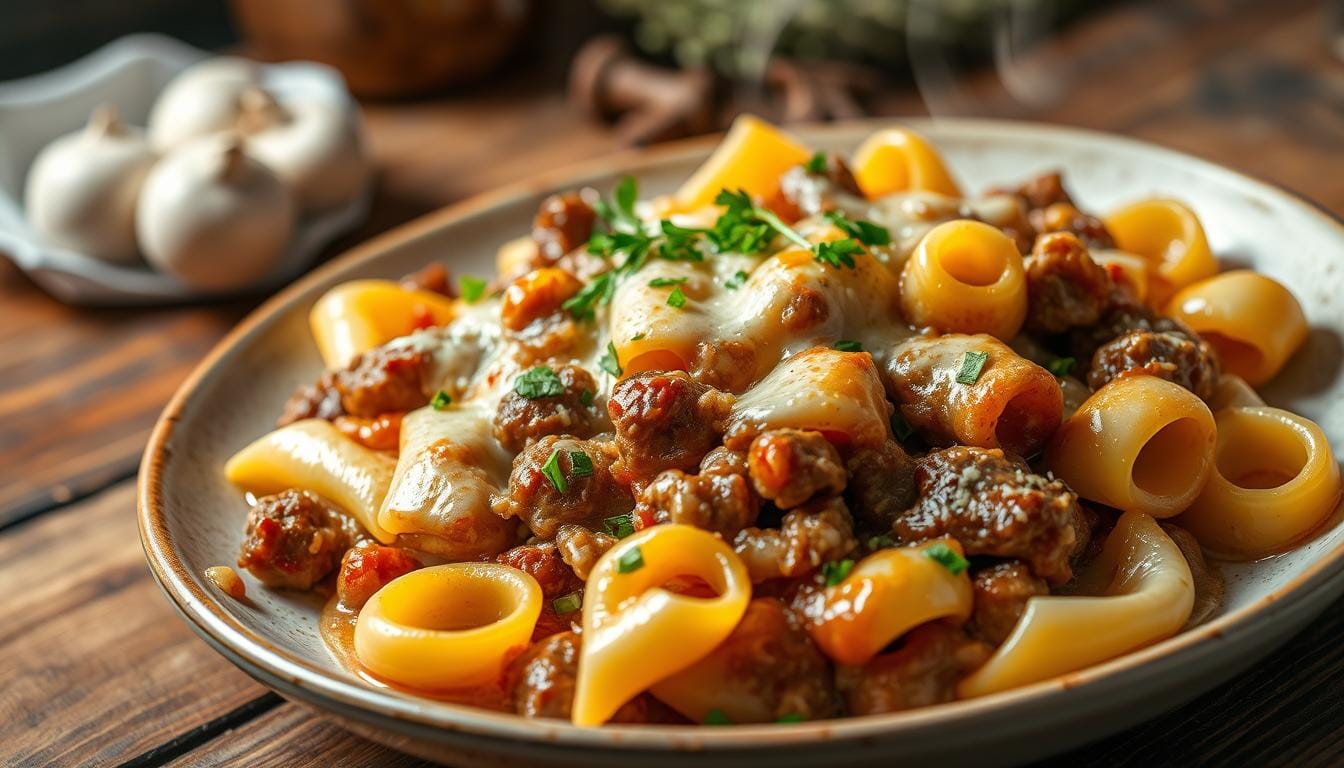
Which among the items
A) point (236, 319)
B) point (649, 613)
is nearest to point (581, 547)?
point (649, 613)

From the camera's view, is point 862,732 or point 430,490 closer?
point 862,732

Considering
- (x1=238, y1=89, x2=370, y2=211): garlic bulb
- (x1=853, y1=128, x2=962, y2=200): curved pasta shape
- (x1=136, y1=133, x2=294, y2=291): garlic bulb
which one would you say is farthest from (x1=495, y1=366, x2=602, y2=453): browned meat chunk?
(x1=238, y1=89, x2=370, y2=211): garlic bulb

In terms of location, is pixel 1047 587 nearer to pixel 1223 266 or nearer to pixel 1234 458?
pixel 1234 458

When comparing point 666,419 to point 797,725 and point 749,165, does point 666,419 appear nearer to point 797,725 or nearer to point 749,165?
point 797,725

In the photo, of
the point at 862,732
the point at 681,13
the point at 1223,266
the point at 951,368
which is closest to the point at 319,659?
the point at 862,732

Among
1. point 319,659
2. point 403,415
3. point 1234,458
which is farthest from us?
point 403,415

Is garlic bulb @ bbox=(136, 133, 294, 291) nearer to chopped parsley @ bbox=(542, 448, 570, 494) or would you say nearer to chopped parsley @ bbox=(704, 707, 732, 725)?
chopped parsley @ bbox=(542, 448, 570, 494)
